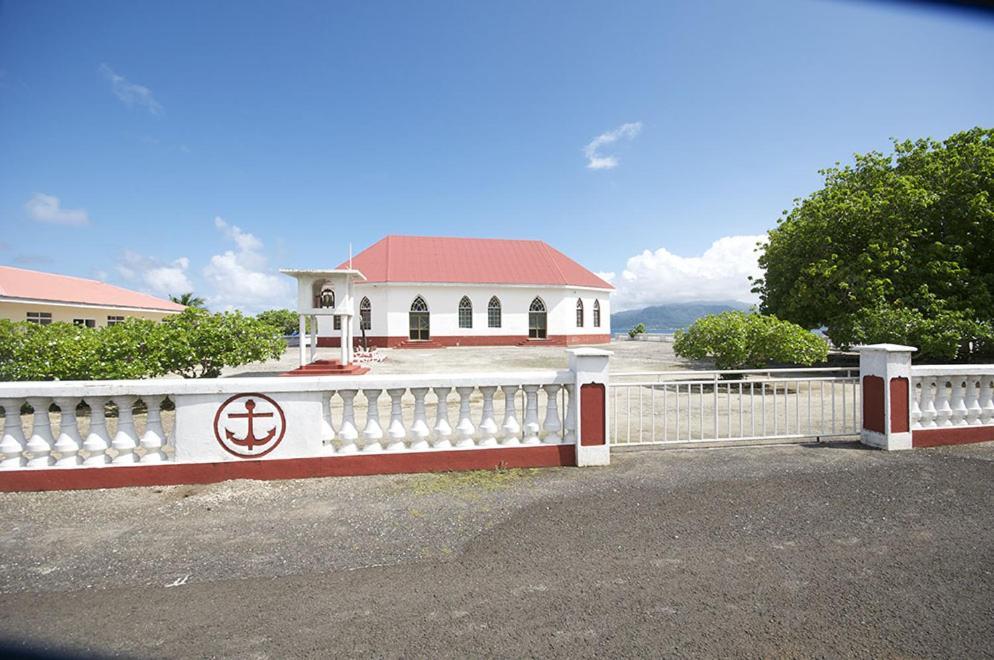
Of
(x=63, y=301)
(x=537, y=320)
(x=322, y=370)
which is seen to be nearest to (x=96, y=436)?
(x=322, y=370)

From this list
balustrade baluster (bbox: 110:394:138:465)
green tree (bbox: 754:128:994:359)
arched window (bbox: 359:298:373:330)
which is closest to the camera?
balustrade baluster (bbox: 110:394:138:465)

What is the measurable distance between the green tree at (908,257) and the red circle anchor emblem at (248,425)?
48.8ft

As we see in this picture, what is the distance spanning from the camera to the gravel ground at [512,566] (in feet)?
7.68

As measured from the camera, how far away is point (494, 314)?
3038cm

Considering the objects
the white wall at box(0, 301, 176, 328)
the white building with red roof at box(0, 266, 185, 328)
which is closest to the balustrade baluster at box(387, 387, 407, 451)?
the white wall at box(0, 301, 176, 328)

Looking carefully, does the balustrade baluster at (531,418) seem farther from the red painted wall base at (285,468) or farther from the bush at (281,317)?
the bush at (281,317)

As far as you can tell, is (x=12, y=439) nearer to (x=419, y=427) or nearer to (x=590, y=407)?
(x=419, y=427)

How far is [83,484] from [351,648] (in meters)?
3.74

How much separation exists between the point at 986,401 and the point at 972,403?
0.25 m

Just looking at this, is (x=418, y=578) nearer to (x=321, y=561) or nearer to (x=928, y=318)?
(x=321, y=561)

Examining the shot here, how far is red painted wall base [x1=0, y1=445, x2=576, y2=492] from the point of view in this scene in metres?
4.32

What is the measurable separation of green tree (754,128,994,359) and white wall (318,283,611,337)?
15.2 metres

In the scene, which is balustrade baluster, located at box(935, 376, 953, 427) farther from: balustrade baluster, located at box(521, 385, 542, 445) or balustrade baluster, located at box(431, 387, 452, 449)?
balustrade baluster, located at box(431, 387, 452, 449)

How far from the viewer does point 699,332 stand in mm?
13039
